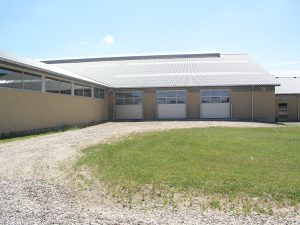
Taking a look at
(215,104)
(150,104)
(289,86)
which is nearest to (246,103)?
(215,104)

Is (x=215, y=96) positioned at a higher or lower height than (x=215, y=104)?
higher

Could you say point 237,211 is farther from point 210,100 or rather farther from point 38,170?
point 210,100

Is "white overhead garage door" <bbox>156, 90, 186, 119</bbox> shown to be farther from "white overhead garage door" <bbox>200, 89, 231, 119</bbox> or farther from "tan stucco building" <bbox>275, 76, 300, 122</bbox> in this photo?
"tan stucco building" <bbox>275, 76, 300, 122</bbox>

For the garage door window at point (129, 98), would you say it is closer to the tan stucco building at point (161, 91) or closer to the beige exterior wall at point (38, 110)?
the tan stucco building at point (161, 91)

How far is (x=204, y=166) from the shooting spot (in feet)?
27.3

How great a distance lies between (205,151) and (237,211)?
4830 millimetres

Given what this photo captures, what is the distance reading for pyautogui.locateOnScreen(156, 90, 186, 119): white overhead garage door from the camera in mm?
29297

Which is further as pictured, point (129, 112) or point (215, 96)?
point (129, 112)

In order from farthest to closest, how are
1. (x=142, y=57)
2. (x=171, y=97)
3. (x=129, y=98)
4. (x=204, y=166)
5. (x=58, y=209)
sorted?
1. (x=142, y=57)
2. (x=129, y=98)
3. (x=171, y=97)
4. (x=204, y=166)
5. (x=58, y=209)

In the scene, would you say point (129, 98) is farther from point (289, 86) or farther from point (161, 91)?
point (289, 86)

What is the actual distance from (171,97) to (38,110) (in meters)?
14.3

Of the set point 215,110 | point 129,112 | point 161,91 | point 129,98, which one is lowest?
point 129,112

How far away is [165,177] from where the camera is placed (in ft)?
24.0

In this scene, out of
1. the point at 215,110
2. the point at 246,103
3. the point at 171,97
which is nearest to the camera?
the point at 246,103
